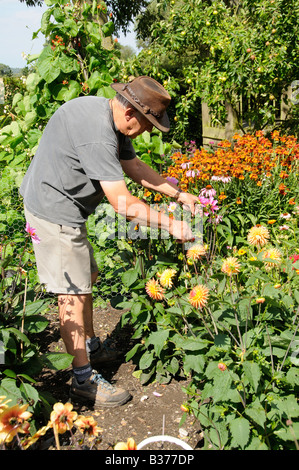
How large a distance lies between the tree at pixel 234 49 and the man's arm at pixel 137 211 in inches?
119

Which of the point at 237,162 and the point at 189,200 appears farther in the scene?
the point at 237,162

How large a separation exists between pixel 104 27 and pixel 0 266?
7.30 feet

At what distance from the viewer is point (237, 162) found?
3600mm

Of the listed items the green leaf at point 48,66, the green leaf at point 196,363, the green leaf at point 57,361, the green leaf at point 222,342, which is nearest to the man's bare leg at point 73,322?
the green leaf at point 57,361

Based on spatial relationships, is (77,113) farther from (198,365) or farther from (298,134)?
(298,134)

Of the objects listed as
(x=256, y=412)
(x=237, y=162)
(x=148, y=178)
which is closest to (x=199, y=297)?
(x=256, y=412)

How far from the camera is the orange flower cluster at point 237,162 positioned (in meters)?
3.40

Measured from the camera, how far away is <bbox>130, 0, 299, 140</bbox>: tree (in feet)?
16.1

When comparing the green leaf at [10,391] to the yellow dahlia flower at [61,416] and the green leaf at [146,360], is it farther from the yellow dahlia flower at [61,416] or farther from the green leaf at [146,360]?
the green leaf at [146,360]

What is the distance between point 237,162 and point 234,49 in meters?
2.04

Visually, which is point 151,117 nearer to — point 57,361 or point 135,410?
point 57,361

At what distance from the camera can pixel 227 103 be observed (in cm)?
622

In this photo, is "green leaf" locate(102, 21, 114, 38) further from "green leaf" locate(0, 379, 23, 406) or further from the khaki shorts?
"green leaf" locate(0, 379, 23, 406)

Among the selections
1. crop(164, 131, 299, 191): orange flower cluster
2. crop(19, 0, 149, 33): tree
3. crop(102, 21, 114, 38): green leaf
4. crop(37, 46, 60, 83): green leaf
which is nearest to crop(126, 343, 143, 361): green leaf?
crop(164, 131, 299, 191): orange flower cluster
